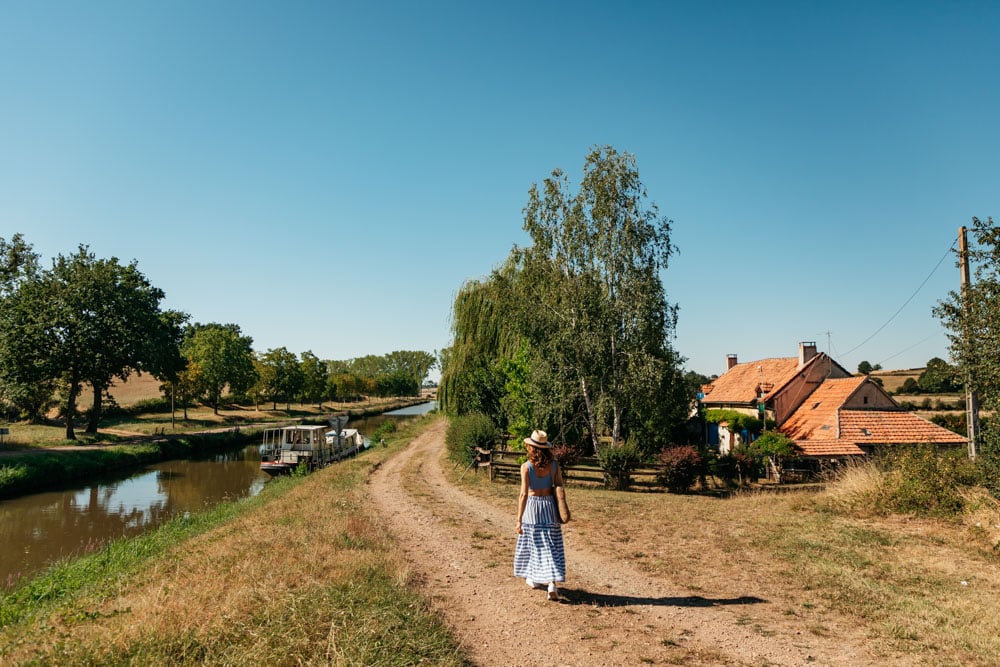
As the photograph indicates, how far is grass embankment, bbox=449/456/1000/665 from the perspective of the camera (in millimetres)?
6629

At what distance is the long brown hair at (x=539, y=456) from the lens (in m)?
7.60

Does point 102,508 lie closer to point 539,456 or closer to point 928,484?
point 539,456

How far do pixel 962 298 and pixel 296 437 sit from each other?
3086cm

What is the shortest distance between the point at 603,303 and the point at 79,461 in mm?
26825

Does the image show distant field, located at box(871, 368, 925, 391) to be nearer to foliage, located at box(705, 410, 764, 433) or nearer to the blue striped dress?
foliage, located at box(705, 410, 764, 433)

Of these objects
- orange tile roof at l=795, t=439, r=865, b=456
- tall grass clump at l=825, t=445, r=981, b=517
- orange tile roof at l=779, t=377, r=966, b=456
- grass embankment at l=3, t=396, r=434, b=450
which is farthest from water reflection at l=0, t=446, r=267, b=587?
orange tile roof at l=779, t=377, r=966, b=456

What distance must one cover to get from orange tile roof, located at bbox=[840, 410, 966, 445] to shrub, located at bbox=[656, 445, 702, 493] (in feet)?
39.4

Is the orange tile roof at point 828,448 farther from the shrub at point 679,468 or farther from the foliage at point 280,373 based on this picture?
the foliage at point 280,373

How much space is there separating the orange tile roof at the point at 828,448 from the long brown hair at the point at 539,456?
23.7 meters

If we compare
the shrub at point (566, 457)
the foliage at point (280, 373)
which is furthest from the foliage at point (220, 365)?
the shrub at point (566, 457)

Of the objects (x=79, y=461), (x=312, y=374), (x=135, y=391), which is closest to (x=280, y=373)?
(x=312, y=374)

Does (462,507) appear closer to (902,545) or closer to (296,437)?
(902,545)

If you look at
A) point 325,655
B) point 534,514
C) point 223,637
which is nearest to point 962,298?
point 534,514

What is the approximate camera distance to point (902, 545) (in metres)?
10.5
